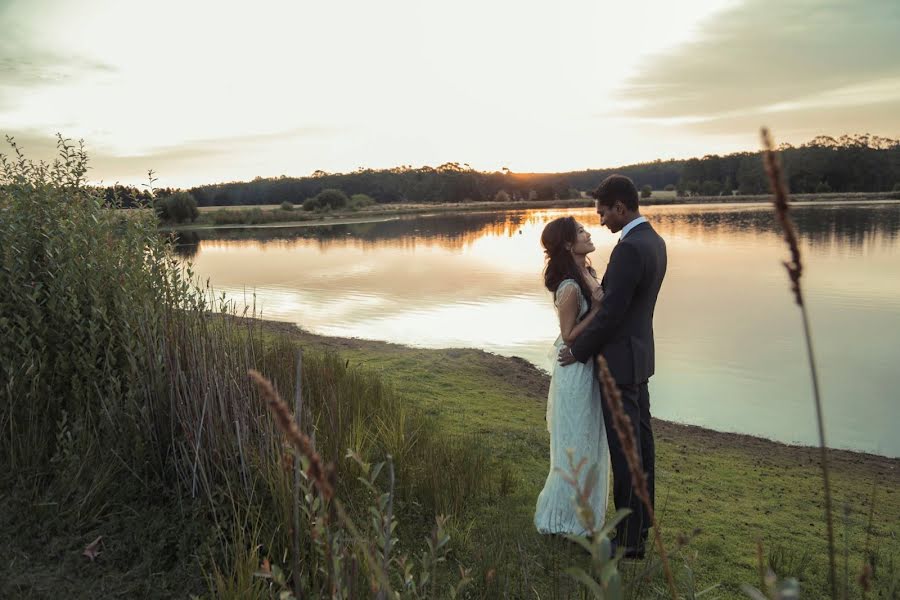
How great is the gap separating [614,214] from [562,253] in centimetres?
42

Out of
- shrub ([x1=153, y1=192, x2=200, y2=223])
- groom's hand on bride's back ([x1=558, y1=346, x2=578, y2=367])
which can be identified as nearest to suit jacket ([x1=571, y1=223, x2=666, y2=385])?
groom's hand on bride's back ([x1=558, y1=346, x2=578, y2=367])

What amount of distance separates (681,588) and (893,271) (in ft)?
80.4

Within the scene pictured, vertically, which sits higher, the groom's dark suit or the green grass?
the groom's dark suit

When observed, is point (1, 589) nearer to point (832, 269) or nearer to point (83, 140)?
point (83, 140)

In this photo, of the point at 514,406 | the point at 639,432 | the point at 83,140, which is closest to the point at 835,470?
the point at 514,406

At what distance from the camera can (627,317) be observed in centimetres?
402

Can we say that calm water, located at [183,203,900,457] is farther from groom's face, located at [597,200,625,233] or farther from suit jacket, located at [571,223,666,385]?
groom's face, located at [597,200,625,233]

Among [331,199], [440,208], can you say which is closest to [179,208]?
[331,199]

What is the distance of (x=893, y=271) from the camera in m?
23.0

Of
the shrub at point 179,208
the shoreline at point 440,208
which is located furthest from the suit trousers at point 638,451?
the shrub at point 179,208

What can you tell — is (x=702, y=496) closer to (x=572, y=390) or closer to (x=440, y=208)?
(x=572, y=390)

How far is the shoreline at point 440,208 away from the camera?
7381 cm

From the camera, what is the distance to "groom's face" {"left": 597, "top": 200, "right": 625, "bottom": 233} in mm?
4020

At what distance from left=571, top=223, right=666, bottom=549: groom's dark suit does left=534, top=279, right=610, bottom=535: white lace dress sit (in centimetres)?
13
